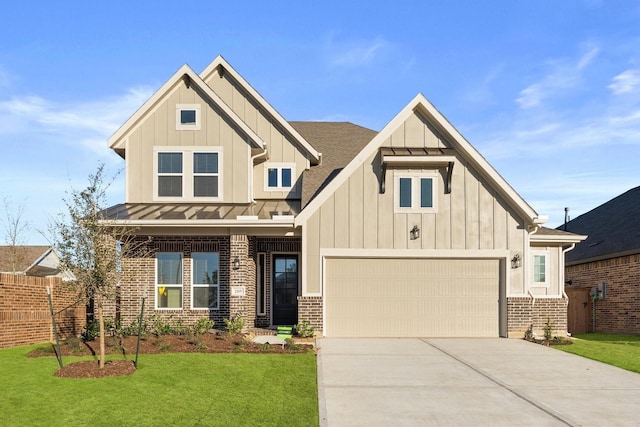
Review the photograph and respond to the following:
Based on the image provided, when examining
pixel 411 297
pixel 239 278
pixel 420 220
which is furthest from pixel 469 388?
pixel 239 278

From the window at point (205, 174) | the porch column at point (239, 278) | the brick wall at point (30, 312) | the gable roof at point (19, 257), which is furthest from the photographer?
the gable roof at point (19, 257)

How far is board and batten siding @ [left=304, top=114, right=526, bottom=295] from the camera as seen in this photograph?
17188mm

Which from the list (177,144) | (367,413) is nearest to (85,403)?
(367,413)

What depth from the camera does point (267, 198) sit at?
2016 cm

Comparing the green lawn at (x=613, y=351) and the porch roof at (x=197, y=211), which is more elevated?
the porch roof at (x=197, y=211)

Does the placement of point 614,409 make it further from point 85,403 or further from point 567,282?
point 567,282

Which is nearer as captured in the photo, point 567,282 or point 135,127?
point 135,127

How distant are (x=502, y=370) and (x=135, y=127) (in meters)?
13.3

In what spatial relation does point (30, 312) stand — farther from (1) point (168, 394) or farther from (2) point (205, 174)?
(1) point (168, 394)

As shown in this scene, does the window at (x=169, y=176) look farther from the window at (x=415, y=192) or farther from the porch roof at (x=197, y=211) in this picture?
the window at (x=415, y=192)

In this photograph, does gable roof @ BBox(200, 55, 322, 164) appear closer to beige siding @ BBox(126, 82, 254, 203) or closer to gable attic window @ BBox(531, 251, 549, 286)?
beige siding @ BBox(126, 82, 254, 203)

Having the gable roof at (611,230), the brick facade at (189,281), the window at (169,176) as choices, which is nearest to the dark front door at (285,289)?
the brick facade at (189,281)

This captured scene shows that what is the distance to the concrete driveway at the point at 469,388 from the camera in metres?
8.23

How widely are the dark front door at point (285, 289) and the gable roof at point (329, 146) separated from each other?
7.61 feet
